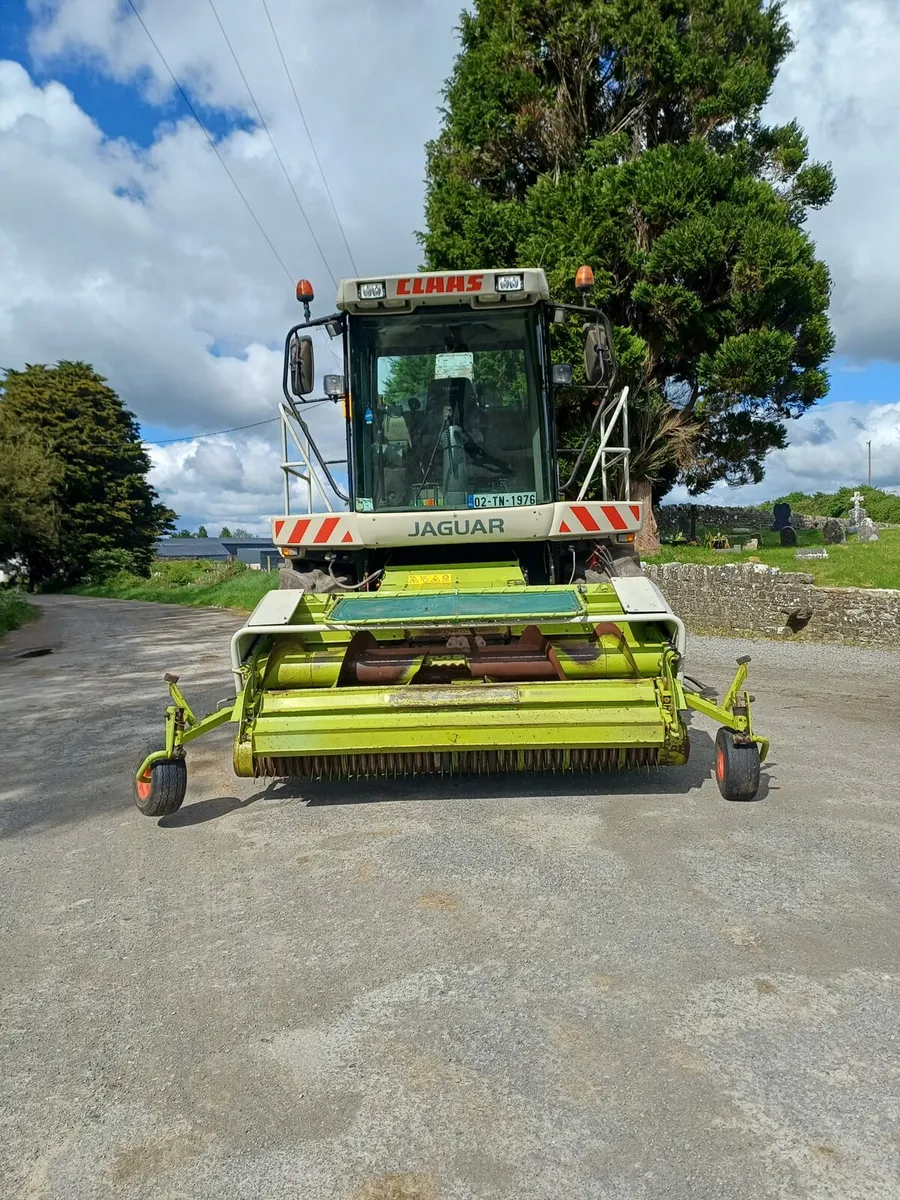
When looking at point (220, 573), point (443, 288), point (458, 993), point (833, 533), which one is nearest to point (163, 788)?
point (458, 993)

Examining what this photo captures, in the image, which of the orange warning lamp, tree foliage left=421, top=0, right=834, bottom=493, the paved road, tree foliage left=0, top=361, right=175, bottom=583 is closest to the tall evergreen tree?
tree foliage left=421, top=0, right=834, bottom=493

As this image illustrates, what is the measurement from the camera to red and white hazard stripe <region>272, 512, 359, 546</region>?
17.9 ft

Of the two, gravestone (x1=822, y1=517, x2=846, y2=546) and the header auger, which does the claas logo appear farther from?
gravestone (x1=822, y1=517, x2=846, y2=546)

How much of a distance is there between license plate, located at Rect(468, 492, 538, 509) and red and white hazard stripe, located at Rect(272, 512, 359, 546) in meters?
0.84

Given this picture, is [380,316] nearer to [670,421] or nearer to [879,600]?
[879,600]

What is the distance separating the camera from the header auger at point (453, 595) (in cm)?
424

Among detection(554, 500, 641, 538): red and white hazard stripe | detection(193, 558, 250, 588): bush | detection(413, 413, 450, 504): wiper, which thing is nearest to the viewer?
detection(554, 500, 641, 538): red and white hazard stripe

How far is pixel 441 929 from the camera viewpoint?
3107 millimetres

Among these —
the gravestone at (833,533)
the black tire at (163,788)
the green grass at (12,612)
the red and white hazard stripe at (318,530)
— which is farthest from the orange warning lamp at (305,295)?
the gravestone at (833,533)

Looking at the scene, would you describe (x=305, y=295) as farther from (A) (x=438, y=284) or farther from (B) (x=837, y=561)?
(B) (x=837, y=561)

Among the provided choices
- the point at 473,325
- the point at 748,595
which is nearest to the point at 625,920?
the point at 473,325

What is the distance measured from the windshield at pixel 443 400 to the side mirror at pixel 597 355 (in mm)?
351

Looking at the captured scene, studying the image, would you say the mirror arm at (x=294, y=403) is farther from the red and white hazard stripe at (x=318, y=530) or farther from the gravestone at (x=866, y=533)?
the gravestone at (x=866, y=533)

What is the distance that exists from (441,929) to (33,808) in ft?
10.1
